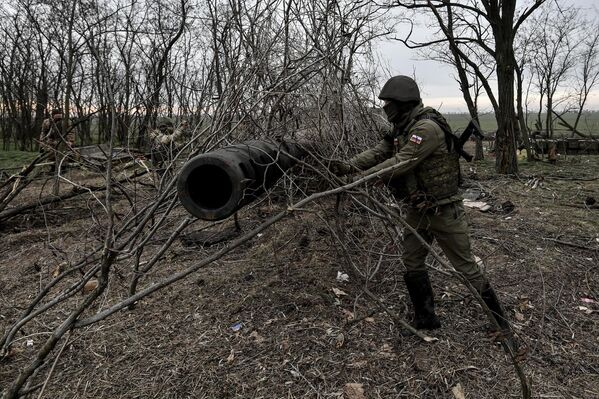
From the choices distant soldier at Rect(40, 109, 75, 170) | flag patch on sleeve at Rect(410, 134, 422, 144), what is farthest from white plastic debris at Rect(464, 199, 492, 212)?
distant soldier at Rect(40, 109, 75, 170)

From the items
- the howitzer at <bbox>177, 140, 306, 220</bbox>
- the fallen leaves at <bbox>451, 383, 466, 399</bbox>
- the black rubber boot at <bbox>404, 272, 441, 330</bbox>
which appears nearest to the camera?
the howitzer at <bbox>177, 140, 306, 220</bbox>

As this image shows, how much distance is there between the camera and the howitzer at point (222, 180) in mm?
1882

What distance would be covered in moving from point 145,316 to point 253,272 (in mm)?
993

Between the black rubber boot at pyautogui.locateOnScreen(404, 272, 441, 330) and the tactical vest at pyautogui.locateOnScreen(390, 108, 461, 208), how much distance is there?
1.86ft

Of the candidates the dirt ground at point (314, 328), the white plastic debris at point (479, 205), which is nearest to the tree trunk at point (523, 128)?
the white plastic debris at point (479, 205)

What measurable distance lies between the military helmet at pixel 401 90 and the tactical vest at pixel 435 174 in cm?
13

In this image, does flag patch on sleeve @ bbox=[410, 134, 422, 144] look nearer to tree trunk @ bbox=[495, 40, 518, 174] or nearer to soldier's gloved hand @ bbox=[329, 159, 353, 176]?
soldier's gloved hand @ bbox=[329, 159, 353, 176]

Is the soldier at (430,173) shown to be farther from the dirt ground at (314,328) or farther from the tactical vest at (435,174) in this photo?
the dirt ground at (314,328)

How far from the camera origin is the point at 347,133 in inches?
135

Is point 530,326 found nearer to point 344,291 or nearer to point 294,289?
point 344,291

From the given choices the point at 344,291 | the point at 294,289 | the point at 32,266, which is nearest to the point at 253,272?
the point at 294,289

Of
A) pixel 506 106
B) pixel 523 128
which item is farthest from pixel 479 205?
pixel 523 128

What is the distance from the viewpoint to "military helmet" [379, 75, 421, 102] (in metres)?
2.75

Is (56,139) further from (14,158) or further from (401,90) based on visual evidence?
(14,158)
